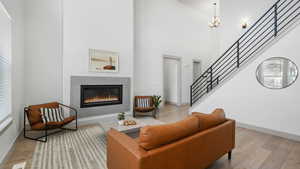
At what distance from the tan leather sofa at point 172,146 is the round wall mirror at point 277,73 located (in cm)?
238

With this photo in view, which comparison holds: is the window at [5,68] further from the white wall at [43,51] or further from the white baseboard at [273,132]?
the white baseboard at [273,132]

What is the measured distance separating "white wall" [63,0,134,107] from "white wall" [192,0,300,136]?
129 inches

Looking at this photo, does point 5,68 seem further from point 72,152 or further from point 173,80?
point 173,80

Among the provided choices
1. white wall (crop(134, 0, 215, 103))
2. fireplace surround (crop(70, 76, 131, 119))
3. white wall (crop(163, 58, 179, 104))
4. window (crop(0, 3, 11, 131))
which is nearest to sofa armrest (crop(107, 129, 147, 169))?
window (crop(0, 3, 11, 131))

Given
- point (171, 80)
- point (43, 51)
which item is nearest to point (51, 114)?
point (43, 51)

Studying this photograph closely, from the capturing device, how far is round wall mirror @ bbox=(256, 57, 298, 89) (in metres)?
3.06

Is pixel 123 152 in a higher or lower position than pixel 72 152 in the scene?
higher

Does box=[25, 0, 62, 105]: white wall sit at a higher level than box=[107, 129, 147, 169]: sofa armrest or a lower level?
higher

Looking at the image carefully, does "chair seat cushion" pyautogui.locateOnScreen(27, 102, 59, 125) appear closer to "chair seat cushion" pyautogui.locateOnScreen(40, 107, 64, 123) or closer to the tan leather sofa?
"chair seat cushion" pyautogui.locateOnScreen(40, 107, 64, 123)

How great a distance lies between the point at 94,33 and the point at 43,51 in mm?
1447

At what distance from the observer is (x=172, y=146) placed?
133cm

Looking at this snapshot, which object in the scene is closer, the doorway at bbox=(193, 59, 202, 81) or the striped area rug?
the striped area rug

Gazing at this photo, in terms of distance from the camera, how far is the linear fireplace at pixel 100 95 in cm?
401

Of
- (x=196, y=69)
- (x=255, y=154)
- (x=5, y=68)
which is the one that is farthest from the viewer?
(x=196, y=69)
